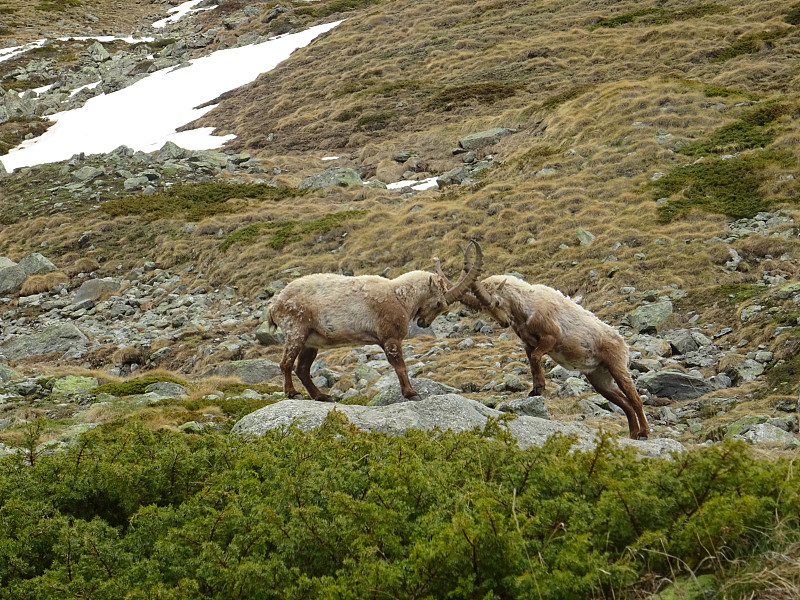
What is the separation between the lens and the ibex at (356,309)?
11.8 meters

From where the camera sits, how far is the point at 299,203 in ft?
114

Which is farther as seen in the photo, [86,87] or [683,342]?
[86,87]

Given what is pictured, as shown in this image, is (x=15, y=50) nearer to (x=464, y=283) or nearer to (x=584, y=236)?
(x=584, y=236)

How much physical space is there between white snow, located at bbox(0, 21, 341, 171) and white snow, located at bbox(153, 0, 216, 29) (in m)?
26.5

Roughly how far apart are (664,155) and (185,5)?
8476 cm

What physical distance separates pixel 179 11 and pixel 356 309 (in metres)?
93.9

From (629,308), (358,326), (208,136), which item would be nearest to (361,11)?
(208,136)

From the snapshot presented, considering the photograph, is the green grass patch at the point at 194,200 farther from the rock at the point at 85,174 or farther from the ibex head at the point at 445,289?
the ibex head at the point at 445,289

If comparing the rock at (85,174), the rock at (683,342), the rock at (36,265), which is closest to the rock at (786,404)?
the rock at (683,342)

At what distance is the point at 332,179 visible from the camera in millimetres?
37375

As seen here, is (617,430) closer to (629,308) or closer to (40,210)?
(629,308)

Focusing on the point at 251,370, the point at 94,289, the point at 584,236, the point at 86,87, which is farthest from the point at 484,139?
the point at 86,87

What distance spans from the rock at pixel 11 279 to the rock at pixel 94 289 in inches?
127

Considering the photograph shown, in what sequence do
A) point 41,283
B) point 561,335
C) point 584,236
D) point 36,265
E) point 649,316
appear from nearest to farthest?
1. point 561,335
2. point 649,316
3. point 584,236
4. point 41,283
5. point 36,265
